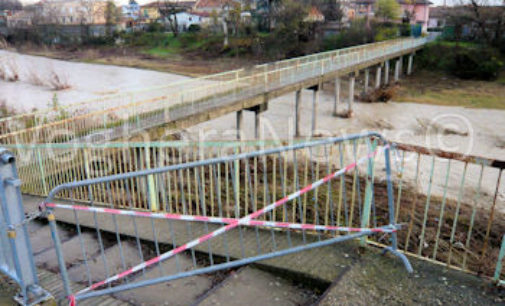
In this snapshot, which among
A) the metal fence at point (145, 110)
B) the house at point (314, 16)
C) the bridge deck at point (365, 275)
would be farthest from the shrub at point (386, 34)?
the bridge deck at point (365, 275)

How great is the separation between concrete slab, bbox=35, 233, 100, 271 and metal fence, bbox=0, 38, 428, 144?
4.20 m

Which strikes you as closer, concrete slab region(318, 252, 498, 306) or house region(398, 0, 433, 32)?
concrete slab region(318, 252, 498, 306)

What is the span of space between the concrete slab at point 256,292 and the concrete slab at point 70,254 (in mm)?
1762

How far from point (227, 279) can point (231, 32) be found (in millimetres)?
51732

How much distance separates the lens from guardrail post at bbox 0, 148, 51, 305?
8.98ft

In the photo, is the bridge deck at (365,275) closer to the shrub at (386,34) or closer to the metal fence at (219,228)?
the metal fence at (219,228)

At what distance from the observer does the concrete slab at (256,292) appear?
342cm

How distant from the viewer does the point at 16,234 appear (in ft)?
9.23

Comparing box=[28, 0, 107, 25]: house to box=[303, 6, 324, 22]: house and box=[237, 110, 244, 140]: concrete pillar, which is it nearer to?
box=[303, 6, 324, 22]: house

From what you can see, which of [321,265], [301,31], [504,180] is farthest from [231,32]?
[321,265]

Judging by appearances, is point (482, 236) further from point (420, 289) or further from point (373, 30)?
point (373, 30)

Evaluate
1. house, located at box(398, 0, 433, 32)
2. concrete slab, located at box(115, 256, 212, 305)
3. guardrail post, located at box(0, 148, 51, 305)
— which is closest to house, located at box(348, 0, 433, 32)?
house, located at box(398, 0, 433, 32)

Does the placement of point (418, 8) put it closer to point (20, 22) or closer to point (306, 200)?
point (306, 200)

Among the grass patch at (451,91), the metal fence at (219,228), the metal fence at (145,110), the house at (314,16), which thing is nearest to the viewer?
the metal fence at (219,228)
